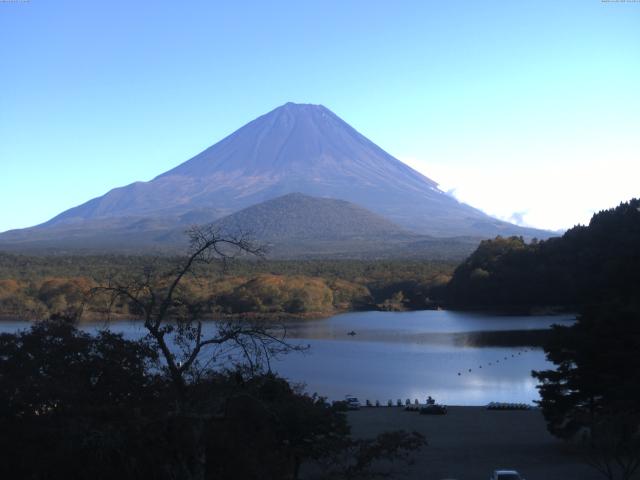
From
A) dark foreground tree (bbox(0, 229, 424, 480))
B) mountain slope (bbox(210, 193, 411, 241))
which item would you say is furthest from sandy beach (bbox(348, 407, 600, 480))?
Result: mountain slope (bbox(210, 193, 411, 241))

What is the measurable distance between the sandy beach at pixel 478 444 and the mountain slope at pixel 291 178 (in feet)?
348

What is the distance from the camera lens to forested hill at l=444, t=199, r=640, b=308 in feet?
124

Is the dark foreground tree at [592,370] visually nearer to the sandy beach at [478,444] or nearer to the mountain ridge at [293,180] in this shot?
the sandy beach at [478,444]

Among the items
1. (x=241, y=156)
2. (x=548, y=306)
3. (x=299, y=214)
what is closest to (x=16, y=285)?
(x=548, y=306)

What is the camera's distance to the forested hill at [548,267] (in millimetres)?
37875

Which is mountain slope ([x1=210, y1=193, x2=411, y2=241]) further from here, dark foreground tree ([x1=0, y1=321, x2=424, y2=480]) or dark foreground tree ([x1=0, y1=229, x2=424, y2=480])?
dark foreground tree ([x1=0, y1=229, x2=424, y2=480])

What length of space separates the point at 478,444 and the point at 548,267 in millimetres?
30242

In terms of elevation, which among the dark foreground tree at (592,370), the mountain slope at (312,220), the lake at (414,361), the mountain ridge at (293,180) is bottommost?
the lake at (414,361)

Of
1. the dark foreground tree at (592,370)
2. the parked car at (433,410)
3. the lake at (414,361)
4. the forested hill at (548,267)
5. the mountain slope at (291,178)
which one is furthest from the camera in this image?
the mountain slope at (291,178)

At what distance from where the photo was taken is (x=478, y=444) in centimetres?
1183

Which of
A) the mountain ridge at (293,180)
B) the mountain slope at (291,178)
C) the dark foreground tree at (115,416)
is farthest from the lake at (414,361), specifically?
the mountain slope at (291,178)

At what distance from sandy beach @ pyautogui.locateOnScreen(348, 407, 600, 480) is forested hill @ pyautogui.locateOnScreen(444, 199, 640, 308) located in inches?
851

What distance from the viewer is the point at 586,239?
132 ft

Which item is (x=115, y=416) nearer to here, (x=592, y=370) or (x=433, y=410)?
(x=592, y=370)
